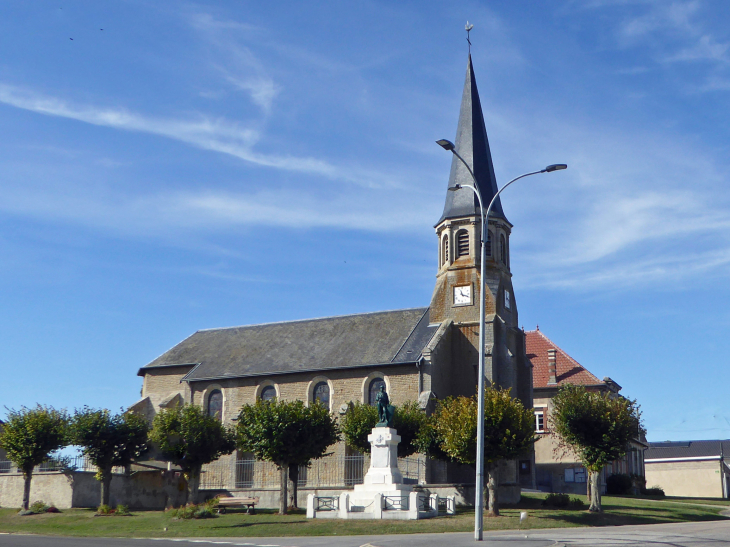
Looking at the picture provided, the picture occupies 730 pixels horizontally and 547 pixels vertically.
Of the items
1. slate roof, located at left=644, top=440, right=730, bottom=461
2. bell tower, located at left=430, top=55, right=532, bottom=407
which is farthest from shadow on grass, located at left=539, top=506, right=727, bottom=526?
slate roof, located at left=644, top=440, right=730, bottom=461

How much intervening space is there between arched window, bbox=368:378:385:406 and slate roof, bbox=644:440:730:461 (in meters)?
47.4

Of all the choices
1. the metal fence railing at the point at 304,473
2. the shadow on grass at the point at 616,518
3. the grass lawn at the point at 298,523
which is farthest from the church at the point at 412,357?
the shadow on grass at the point at 616,518

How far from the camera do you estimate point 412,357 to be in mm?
39969

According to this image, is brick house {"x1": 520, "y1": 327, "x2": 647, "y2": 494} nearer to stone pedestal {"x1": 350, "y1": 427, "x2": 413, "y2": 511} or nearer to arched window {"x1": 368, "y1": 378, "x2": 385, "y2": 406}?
arched window {"x1": 368, "y1": 378, "x2": 385, "y2": 406}

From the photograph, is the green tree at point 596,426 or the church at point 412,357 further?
the church at point 412,357

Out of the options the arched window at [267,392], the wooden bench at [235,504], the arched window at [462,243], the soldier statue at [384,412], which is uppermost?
the arched window at [462,243]

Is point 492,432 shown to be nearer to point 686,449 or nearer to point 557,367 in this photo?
point 557,367

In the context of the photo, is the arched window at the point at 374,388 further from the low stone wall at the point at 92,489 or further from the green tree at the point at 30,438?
the green tree at the point at 30,438

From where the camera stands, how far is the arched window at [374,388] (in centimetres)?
4091

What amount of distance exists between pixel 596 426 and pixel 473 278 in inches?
506

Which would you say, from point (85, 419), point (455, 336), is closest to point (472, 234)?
point (455, 336)

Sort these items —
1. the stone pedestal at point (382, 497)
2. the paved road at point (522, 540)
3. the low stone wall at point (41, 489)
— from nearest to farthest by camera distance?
the paved road at point (522, 540), the stone pedestal at point (382, 497), the low stone wall at point (41, 489)

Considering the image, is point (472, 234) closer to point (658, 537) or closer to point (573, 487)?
point (573, 487)

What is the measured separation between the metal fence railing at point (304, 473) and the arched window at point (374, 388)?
130 inches
